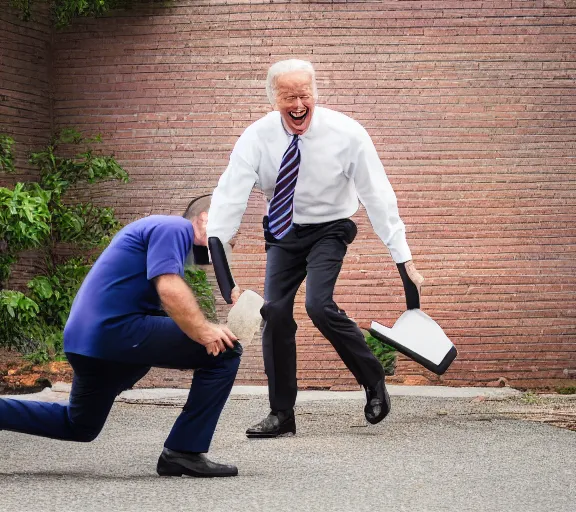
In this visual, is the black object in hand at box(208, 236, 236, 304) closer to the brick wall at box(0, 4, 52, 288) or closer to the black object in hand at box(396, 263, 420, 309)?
the black object in hand at box(396, 263, 420, 309)

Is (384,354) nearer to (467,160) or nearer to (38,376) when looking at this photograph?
(467,160)

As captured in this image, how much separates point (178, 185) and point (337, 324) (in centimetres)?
446

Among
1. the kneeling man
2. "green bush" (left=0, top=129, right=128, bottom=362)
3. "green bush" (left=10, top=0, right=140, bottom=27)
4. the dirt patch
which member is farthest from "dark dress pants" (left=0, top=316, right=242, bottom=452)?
"green bush" (left=10, top=0, right=140, bottom=27)

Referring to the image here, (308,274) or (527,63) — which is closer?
(308,274)

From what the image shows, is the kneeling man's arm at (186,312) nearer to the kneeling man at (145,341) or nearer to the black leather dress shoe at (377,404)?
the kneeling man at (145,341)

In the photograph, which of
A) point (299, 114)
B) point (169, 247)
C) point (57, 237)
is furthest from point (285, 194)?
point (57, 237)

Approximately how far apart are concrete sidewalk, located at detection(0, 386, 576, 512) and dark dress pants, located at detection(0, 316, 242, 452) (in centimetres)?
22

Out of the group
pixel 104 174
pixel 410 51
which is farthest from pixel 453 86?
pixel 104 174

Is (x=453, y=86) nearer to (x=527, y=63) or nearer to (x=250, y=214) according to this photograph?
(x=527, y=63)

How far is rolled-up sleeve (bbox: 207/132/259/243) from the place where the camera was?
21.8 ft

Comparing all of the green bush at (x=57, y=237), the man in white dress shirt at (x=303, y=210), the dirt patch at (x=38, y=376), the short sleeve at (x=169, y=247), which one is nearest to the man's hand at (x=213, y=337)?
the short sleeve at (x=169, y=247)

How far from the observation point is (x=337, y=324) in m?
6.81

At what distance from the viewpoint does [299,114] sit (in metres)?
6.66

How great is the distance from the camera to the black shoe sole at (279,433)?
6.84m
